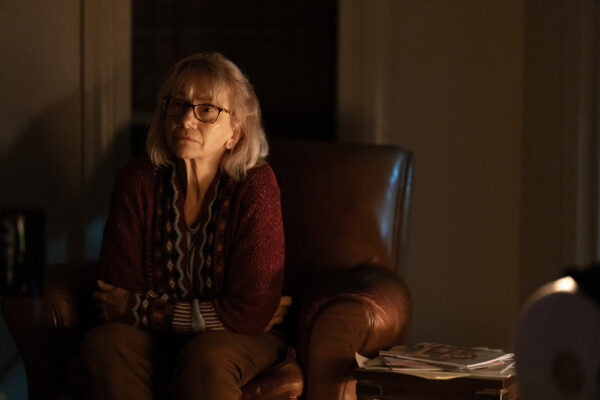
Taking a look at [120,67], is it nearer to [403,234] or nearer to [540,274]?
[403,234]

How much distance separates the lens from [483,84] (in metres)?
3.06

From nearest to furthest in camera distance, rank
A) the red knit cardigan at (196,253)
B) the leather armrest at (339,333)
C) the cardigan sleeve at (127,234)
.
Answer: the leather armrest at (339,333) → the red knit cardigan at (196,253) → the cardigan sleeve at (127,234)

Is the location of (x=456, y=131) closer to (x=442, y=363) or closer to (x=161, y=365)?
(x=442, y=363)

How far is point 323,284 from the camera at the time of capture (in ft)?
7.05

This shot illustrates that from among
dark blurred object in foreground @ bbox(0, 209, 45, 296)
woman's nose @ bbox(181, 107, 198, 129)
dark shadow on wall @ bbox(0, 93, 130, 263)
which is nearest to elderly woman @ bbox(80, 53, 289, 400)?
woman's nose @ bbox(181, 107, 198, 129)

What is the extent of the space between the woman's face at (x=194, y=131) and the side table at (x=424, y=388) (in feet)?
2.34

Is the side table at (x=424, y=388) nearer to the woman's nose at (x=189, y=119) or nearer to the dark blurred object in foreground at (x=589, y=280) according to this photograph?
the dark blurred object in foreground at (x=589, y=280)

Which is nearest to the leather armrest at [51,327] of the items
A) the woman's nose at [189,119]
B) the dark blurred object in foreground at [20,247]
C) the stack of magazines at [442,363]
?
the woman's nose at [189,119]

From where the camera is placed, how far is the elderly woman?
1.96 metres

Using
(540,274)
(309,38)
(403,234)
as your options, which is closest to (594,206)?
(540,274)

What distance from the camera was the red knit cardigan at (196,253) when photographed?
205 centimetres

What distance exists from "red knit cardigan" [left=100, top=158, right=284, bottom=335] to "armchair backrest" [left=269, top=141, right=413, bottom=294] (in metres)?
0.32

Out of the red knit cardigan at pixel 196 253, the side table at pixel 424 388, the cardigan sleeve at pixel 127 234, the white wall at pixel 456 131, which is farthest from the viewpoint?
the white wall at pixel 456 131

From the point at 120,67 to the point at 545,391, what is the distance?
2.25 metres
